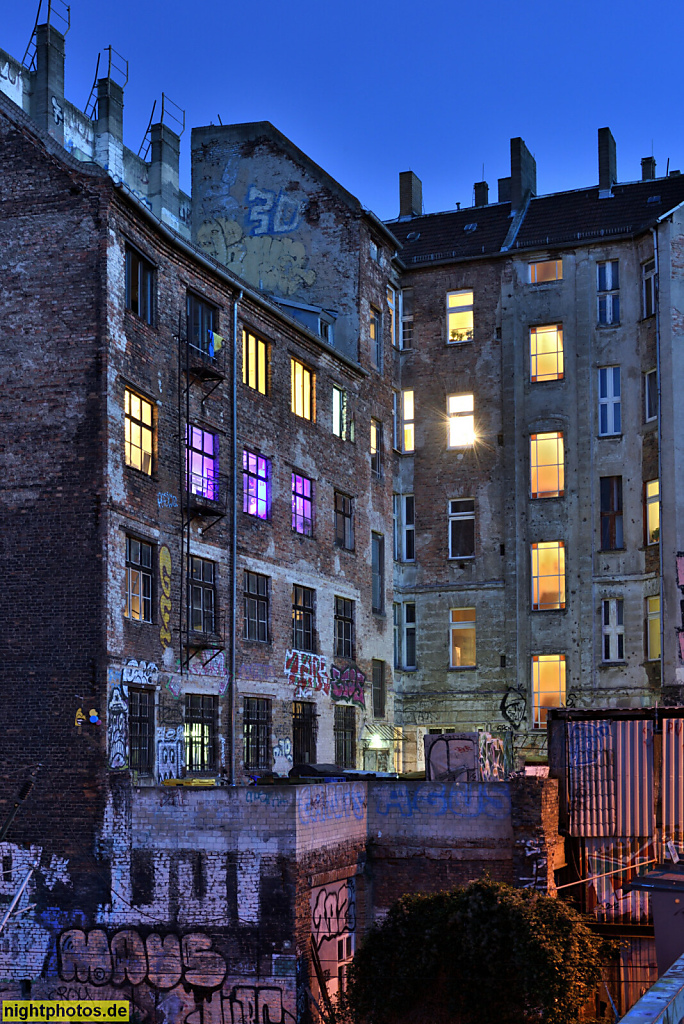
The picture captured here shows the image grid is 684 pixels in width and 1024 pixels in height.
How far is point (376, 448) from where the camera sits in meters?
41.1

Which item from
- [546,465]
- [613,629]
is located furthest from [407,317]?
[613,629]

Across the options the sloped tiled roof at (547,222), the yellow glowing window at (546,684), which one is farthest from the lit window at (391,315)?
the yellow glowing window at (546,684)

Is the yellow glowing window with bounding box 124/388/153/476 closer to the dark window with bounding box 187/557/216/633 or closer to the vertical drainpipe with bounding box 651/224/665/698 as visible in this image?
the dark window with bounding box 187/557/216/633

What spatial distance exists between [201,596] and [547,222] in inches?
854

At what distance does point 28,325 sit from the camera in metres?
26.6

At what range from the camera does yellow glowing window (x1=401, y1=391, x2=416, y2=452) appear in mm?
43625

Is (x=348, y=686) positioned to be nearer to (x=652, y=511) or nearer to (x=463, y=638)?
(x=463, y=638)

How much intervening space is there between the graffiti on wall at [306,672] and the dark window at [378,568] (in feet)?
17.5

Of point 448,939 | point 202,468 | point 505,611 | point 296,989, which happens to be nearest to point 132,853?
point 296,989

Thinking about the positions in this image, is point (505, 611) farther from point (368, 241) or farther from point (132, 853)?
point (132, 853)

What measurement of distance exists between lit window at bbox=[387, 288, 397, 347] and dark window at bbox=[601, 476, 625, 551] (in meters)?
8.89

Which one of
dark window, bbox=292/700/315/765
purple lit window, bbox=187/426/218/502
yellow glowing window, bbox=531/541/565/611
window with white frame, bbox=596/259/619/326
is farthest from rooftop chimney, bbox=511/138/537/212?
dark window, bbox=292/700/315/765

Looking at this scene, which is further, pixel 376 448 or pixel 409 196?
pixel 409 196

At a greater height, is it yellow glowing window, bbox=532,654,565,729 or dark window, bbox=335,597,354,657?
dark window, bbox=335,597,354,657
